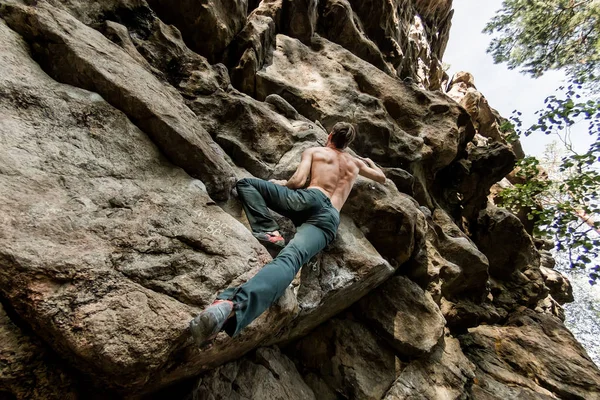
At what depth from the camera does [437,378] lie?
554 cm

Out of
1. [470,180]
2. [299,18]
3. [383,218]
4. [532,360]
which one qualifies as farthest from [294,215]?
[470,180]

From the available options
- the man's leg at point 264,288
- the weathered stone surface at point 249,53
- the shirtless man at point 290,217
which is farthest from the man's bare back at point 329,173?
the weathered stone surface at point 249,53

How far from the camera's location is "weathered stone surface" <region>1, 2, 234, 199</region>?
12.6 feet

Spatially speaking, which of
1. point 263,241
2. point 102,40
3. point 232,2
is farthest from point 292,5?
point 263,241

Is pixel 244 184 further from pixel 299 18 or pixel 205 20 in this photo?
pixel 299 18

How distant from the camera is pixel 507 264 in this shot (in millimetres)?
10203

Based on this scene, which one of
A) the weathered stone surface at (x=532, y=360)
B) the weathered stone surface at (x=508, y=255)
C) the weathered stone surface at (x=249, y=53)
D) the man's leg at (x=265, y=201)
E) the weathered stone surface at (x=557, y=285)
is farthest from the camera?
the weathered stone surface at (x=557, y=285)

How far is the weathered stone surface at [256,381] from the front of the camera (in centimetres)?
369

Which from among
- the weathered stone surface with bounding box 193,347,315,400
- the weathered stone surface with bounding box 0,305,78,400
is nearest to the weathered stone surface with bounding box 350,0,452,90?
the weathered stone surface with bounding box 193,347,315,400

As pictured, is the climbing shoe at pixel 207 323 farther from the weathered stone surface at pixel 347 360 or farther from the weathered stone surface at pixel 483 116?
the weathered stone surface at pixel 483 116

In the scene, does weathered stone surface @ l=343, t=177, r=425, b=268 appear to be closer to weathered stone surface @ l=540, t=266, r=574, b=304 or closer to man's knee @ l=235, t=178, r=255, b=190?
man's knee @ l=235, t=178, r=255, b=190

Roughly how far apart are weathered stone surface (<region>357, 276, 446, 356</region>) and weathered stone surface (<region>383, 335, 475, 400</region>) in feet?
1.29

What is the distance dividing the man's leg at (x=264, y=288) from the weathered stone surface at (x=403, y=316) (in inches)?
111

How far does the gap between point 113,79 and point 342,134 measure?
347cm
